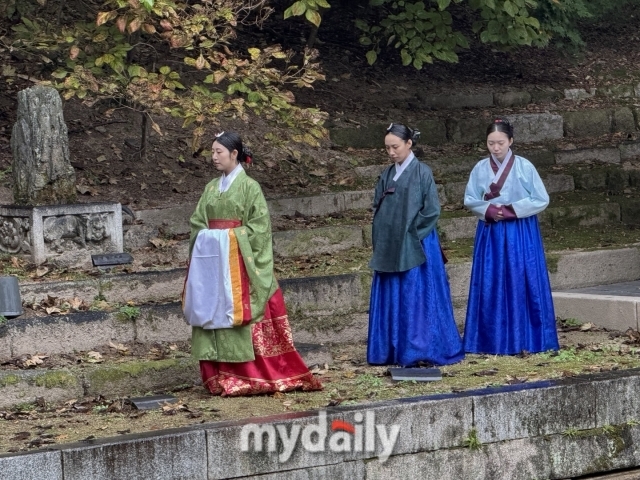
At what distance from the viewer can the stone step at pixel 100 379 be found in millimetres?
7414

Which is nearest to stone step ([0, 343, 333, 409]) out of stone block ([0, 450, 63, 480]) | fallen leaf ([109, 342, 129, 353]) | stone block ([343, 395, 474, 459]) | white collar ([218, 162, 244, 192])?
fallen leaf ([109, 342, 129, 353])

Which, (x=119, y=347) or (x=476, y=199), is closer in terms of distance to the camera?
(x=119, y=347)

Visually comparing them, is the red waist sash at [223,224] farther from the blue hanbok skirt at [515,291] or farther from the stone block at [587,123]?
the stone block at [587,123]

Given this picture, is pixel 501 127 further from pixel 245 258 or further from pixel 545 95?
pixel 545 95

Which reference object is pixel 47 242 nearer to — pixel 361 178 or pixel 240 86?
pixel 240 86

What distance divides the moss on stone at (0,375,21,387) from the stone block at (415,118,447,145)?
764 centimetres

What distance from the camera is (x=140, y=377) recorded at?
777cm

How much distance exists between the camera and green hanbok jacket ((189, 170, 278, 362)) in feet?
24.7

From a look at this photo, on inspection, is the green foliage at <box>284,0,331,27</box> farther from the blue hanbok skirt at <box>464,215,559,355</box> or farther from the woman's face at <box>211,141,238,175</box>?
the woman's face at <box>211,141,238,175</box>

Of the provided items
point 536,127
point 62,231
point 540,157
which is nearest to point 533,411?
point 62,231

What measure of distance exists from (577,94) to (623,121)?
81cm

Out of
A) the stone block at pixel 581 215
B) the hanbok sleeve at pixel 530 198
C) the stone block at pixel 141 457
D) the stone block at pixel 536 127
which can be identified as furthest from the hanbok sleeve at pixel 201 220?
the stone block at pixel 536 127

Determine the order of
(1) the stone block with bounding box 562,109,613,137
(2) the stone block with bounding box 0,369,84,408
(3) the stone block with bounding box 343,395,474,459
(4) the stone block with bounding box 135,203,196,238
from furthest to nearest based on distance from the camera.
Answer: (1) the stone block with bounding box 562,109,613,137 < (4) the stone block with bounding box 135,203,196,238 < (2) the stone block with bounding box 0,369,84,408 < (3) the stone block with bounding box 343,395,474,459

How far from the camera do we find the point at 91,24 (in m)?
11.1
